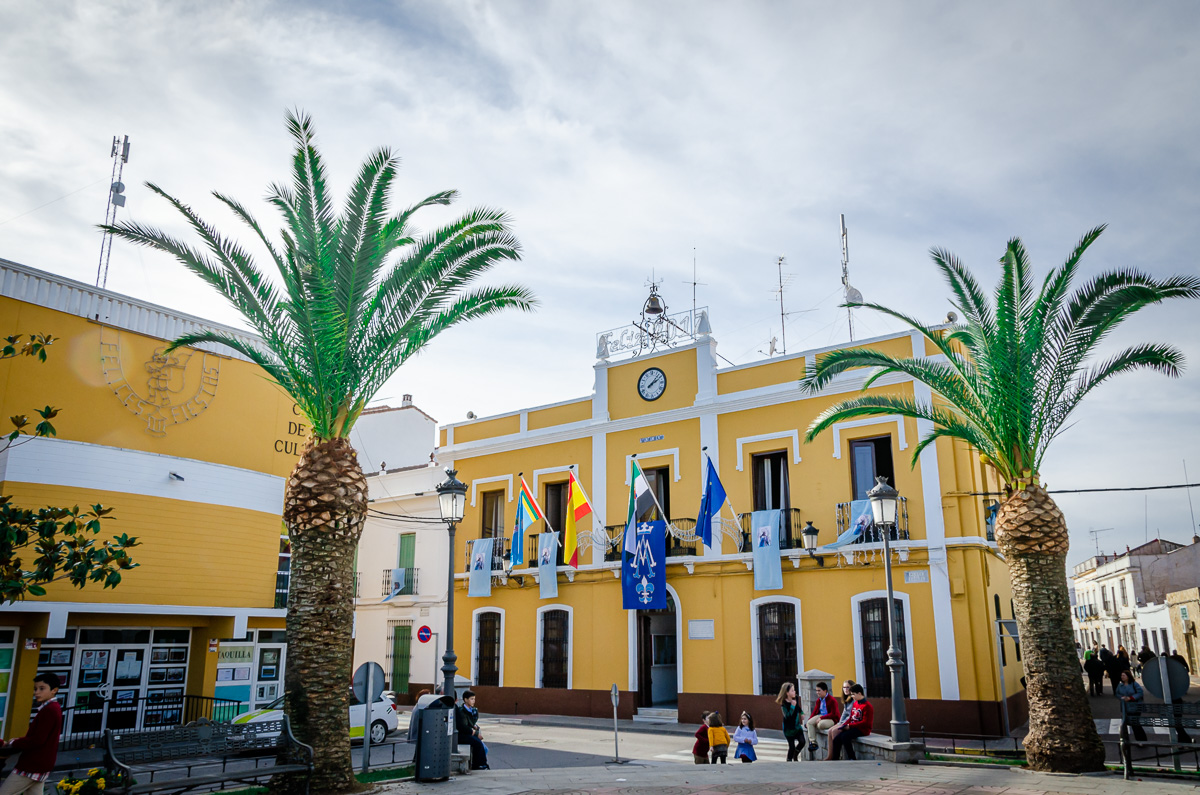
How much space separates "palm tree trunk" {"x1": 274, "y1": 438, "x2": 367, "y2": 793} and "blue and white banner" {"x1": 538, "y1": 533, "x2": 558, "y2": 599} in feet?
42.1

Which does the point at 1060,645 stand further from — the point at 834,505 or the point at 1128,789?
the point at 834,505

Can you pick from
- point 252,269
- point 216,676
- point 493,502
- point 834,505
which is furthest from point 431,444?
point 252,269

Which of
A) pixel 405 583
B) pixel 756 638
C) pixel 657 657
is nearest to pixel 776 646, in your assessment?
pixel 756 638

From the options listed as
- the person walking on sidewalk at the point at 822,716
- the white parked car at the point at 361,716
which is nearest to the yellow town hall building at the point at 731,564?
the person walking on sidewalk at the point at 822,716

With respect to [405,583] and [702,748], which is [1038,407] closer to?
[702,748]

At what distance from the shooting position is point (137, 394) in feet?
59.2

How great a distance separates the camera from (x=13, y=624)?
15734mm

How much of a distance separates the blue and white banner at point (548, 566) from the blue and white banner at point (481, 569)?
6.37ft

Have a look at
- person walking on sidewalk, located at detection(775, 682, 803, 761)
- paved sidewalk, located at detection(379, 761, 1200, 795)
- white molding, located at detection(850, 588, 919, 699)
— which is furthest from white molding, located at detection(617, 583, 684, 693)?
paved sidewalk, located at detection(379, 761, 1200, 795)

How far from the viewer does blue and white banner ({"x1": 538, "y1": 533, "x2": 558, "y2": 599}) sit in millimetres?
23609

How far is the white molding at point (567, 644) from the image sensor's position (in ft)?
76.6

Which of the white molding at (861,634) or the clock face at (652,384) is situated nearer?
the white molding at (861,634)

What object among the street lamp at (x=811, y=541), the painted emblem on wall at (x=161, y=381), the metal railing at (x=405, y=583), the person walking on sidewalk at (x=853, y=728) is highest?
the painted emblem on wall at (x=161, y=381)

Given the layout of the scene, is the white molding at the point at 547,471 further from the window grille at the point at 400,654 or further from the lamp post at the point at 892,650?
the lamp post at the point at 892,650
